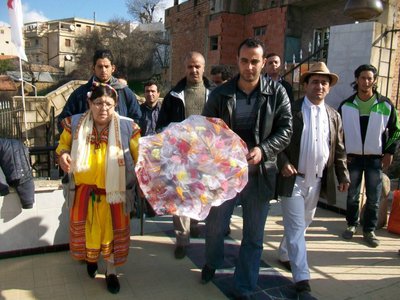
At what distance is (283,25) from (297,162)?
1262 cm

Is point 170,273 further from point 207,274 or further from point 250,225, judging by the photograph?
point 250,225

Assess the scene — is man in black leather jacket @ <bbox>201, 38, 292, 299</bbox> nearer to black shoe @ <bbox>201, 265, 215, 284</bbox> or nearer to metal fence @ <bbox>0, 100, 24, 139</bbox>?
black shoe @ <bbox>201, 265, 215, 284</bbox>

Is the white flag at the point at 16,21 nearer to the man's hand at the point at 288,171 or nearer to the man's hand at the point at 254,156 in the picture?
the man's hand at the point at 254,156

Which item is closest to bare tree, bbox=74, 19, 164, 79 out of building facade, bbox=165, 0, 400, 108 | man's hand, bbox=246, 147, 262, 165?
building facade, bbox=165, 0, 400, 108

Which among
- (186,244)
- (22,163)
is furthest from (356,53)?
(22,163)

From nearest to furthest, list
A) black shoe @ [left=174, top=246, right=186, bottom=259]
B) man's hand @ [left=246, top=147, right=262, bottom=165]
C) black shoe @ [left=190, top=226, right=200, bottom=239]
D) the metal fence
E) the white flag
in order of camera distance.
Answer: man's hand @ [left=246, top=147, right=262, bottom=165], black shoe @ [left=174, top=246, right=186, bottom=259], black shoe @ [left=190, top=226, right=200, bottom=239], the white flag, the metal fence

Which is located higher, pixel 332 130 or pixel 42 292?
pixel 332 130

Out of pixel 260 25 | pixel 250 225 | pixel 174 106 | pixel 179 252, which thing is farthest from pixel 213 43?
pixel 250 225

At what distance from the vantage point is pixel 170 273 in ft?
10.3

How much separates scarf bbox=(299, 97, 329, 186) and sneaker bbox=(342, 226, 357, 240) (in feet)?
4.56

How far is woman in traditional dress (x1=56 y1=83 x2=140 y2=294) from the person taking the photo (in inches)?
105

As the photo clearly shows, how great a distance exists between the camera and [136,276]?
3.08m

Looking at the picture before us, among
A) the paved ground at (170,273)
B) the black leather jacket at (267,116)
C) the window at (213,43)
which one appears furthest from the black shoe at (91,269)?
the window at (213,43)

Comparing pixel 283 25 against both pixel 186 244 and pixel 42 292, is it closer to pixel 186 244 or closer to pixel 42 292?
pixel 186 244
